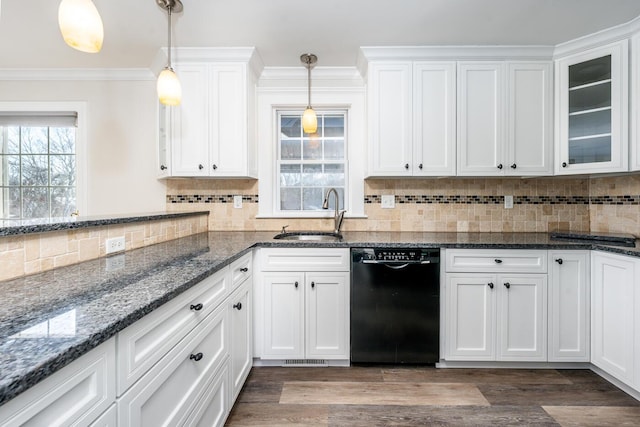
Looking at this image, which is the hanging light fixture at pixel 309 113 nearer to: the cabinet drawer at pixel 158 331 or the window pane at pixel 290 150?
the window pane at pixel 290 150

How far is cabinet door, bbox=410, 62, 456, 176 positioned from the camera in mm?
2396

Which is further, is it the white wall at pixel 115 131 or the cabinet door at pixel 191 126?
the white wall at pixel 115 131

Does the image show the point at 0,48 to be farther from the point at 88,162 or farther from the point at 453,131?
the point at 453,131

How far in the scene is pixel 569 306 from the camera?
204cm

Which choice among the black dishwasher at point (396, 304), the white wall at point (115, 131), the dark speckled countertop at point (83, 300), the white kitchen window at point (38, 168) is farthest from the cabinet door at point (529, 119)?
the white kitchen window at point (38, 168)

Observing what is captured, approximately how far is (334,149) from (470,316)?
1.76 m

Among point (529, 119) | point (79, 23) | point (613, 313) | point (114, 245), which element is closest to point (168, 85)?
point (79, 23)

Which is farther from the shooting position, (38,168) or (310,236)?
(38,168)

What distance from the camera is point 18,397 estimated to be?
526 mm

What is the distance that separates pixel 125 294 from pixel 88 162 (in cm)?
255

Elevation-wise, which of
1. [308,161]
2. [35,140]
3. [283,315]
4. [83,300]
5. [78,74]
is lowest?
[283,315]

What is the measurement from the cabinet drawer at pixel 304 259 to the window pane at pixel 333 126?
1250mm

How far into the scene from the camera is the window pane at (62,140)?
291 cm

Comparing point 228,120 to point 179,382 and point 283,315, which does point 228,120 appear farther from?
point 179,382
